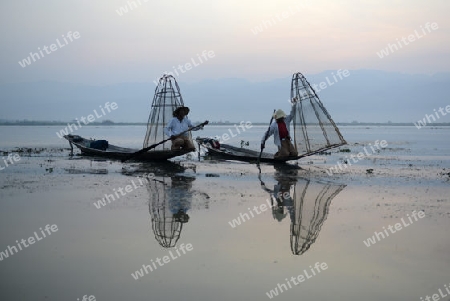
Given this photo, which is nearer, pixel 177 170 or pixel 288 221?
pixel 288 221

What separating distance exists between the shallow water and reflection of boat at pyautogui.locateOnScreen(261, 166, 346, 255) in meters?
0.03

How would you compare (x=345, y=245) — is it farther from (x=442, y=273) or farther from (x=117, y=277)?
(x=117, y=277)

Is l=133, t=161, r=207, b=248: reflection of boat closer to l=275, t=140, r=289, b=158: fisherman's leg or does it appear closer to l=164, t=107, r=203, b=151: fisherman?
l=164, t=107, r=203, b=151: fisherman

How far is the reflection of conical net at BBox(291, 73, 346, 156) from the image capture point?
1925 centimetres

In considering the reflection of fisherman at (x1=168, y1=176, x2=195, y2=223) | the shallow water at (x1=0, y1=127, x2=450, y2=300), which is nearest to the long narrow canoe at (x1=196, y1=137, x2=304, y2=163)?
the shallow water at (x1=0, y1=127, x2=450, y2=300)

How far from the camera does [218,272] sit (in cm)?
634

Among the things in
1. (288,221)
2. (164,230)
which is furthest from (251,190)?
(164,230)

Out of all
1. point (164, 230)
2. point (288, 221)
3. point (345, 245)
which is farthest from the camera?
point (288, 221)

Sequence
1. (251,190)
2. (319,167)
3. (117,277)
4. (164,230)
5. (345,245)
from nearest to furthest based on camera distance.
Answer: (117,277) → (345,245) → (164,230) → (251,190) → (319,167)

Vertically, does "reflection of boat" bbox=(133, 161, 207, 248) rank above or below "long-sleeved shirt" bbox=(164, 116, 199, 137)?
below

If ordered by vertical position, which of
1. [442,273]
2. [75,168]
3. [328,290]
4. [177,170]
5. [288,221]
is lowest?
[442,273]

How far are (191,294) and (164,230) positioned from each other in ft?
9.61

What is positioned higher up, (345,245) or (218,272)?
(218,272)

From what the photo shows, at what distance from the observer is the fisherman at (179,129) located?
19.0 meters
